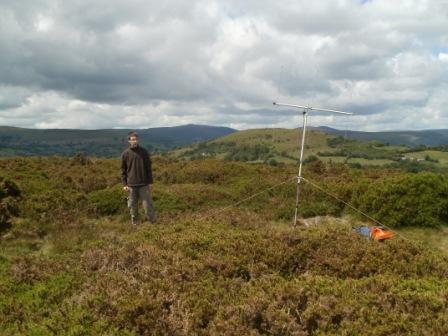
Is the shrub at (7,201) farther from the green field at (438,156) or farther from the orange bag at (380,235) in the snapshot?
the green field at (438,156)

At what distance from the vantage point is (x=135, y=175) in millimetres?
12016

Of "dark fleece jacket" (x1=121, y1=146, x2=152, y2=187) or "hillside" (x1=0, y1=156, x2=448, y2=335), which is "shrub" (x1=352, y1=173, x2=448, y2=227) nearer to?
"hillside" (x1=0, y1=156, x2=448, y2=335)

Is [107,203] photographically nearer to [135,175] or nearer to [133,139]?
[135,175]

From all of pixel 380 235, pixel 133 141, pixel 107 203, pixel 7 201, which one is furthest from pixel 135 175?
pixel 380 235

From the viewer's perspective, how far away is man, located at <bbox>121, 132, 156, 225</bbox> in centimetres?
1201

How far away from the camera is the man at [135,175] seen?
39.4ft

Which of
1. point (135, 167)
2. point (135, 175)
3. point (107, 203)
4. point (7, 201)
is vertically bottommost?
point (107, 203)

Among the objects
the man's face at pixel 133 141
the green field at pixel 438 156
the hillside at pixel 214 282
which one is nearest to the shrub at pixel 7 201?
the hillside at pixel 214 282

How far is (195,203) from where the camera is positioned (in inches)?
676

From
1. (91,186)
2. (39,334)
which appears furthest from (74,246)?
(91,186)

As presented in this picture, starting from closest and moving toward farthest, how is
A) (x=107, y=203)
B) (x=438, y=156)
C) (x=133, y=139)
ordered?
(x=133, y=139)
(x=107, y=203)
(x=438, y=156)

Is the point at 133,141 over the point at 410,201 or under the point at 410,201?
over

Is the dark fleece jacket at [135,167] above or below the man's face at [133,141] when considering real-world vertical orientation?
below

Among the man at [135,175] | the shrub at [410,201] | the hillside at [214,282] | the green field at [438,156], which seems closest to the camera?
the hillside at [214,282]
